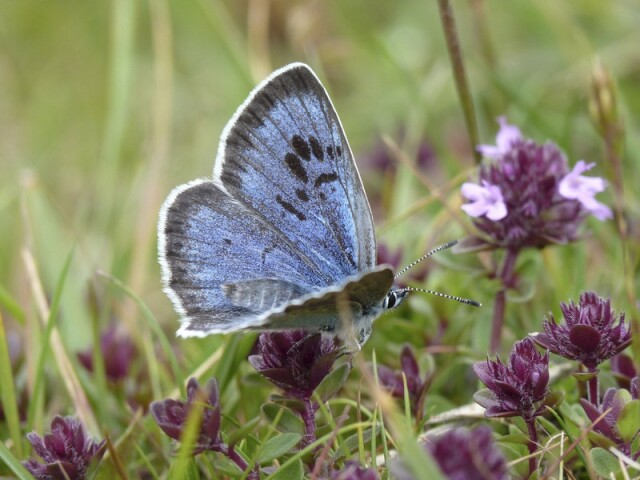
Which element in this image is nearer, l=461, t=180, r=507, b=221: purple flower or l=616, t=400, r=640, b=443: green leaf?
l=616, t=400, r=640, b=443: green leaf

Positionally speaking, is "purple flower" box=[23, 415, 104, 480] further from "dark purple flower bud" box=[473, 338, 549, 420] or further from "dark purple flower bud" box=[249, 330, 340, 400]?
"dark purple flower bud" box=[473, 338, 549, 420]

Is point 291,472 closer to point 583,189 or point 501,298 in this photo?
point 501,298

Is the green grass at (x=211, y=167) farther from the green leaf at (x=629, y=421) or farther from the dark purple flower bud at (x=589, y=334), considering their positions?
the dark purple flower bud at (x=589, y=334)

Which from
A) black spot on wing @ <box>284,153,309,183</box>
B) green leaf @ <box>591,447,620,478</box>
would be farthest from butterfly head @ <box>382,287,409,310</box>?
green leaf @ <box>591,447,620,478</box>

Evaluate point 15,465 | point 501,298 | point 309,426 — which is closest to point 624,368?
point 501,298

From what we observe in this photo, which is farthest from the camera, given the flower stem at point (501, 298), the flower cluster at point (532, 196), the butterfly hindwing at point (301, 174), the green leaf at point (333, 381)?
the flower stem at point (501, 298)

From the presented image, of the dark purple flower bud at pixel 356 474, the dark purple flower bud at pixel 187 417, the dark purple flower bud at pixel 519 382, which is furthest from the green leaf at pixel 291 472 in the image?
the dark purple flower bud at pixel 519 382

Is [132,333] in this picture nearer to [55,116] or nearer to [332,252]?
[332,252]
